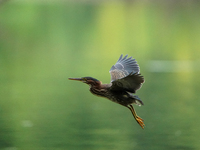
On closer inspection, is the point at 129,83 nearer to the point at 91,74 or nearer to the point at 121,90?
the point at 121,90

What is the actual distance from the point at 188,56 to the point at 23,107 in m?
7.84

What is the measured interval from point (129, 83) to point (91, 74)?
6728mm

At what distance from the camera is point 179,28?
23.7 meters

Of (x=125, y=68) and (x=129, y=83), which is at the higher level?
(x=125, y=68)

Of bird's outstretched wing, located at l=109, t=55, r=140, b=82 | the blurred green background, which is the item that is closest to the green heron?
bird's outstretched wing, located at l=109, t=55, r=140, b=82

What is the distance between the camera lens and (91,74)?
1307cm

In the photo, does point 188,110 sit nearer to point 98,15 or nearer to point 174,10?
point 98,15

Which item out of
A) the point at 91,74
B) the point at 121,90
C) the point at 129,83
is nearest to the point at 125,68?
the point at 121,90

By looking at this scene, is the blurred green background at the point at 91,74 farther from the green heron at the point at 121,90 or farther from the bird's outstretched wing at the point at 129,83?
the bird's outstretched wing at the point at 129,83

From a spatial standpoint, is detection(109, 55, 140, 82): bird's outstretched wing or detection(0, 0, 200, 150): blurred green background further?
detection(0, 0, 200, 150): blurred green background

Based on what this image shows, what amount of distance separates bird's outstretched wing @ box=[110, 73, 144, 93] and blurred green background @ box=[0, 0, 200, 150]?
1202 millimetres

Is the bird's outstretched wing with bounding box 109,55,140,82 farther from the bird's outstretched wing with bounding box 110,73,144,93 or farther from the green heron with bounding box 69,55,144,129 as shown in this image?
the bird's outstretched wing with bounding box 110,73,144,93

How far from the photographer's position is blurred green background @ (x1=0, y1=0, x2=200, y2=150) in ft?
26.6

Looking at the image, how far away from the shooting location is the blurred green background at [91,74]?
8102 millimetres
